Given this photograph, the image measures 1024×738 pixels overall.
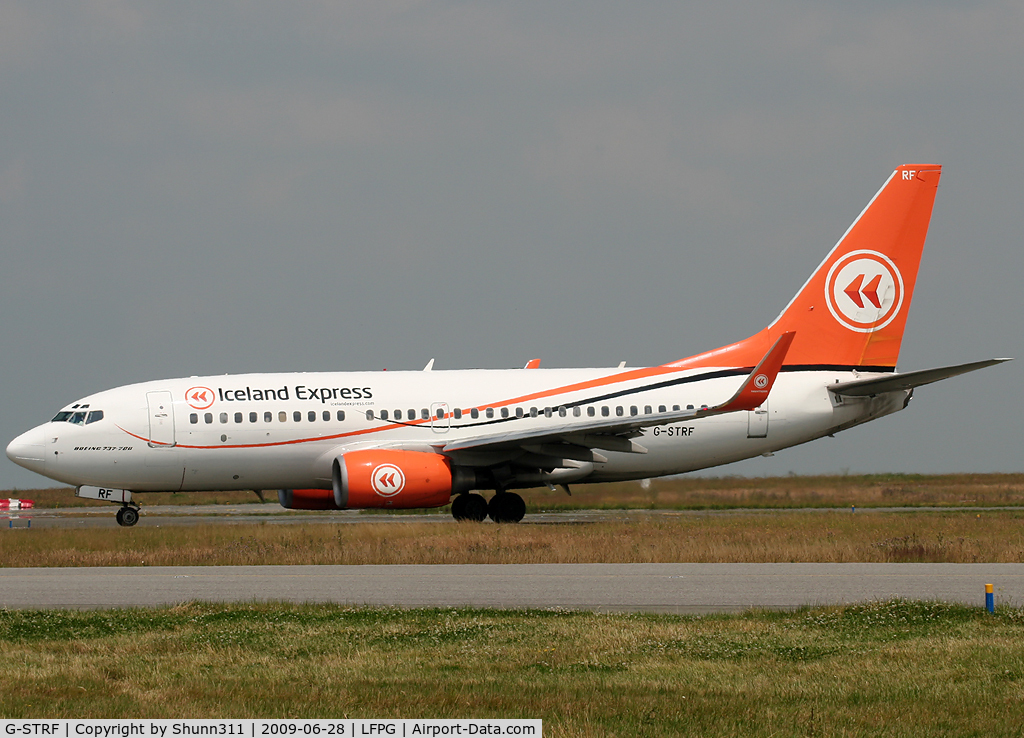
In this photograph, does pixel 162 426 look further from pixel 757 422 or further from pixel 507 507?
pixel 757 422

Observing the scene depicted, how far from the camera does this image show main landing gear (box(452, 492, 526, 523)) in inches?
1144

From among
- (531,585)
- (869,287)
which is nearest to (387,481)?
(531,585)

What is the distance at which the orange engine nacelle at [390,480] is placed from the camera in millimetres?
26453

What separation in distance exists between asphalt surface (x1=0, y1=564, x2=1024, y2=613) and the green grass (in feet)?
4.46

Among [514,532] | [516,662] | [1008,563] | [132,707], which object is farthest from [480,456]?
[132,707]

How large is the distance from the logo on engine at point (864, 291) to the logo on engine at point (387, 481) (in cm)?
1296

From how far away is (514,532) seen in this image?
24.0 m

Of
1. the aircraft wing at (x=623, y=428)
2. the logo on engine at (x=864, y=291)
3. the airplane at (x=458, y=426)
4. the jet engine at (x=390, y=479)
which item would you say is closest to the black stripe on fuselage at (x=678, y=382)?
the airplane at (x=458, y=426)

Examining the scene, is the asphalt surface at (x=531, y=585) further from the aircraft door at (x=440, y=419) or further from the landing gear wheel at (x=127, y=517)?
the landing gear wheel at (x=127, y=517)

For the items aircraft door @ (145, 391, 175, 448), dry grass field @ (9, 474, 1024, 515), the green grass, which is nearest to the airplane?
aircraft door @ (145, 391, 175, 448)

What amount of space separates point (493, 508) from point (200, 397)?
753cm

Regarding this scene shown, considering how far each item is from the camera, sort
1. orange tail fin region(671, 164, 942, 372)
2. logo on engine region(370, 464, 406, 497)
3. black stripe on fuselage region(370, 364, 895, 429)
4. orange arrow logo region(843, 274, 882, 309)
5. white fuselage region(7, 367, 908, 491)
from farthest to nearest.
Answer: orange arrow logo region(843, 274, 882, 309)
orange tail fin region(671, 164, 942, 372)
black stripe on fuselage region(370, 364, 895, 429)
white fuselage region(7, 367, 908, 491)
logo on engine region(370, 464, 406, 497)

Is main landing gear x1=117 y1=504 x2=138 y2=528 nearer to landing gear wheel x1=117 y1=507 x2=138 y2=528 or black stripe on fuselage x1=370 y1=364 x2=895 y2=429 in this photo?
landing gear wheel x1=117 y1=507 x2=138 y2=528

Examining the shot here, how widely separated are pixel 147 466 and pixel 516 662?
66.0ft
